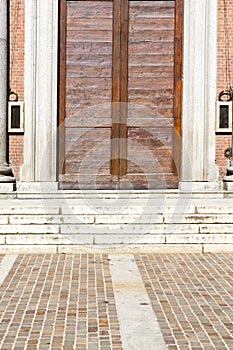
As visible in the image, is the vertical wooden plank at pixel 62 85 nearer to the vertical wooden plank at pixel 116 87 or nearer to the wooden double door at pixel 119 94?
the wooden double door at pixel 119 94

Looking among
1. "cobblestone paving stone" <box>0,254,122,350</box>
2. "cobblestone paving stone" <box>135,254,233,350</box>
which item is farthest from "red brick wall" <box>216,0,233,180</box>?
"cobblestone paving stone" <box>0,254,122,350</box>

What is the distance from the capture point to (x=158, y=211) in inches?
380

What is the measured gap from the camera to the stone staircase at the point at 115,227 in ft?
30.2

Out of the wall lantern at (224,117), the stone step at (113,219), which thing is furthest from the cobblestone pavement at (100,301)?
the wall lantern at (224,117)

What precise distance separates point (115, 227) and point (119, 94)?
414 cm

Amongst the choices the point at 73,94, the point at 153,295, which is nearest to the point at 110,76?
the point at 73,94

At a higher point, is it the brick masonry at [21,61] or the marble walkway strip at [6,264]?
the brick masonry at [21,61]

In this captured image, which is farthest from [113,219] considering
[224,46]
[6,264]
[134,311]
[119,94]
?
[224,46]

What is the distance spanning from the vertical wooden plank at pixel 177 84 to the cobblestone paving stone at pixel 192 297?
4.14m

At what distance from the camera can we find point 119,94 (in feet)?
42.0

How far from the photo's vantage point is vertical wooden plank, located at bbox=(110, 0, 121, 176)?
41.7 feet

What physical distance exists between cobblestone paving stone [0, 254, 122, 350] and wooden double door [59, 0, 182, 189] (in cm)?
444

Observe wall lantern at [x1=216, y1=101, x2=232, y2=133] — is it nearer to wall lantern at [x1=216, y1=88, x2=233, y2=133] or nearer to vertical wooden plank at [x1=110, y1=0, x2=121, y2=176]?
wall lantern at [x1=216, y1=88, x2=233, y2=133]

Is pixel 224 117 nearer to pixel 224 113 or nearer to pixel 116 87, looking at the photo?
pixel 224 113
